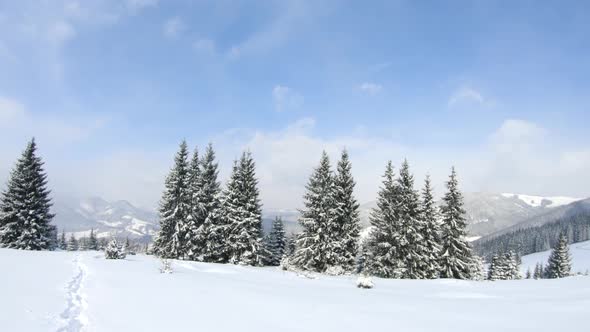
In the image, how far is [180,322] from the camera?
844 cm

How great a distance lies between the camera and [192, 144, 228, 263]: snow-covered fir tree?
37.6m

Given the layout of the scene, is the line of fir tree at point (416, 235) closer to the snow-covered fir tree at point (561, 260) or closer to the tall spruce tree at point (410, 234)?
the tall spruce tree at point (410, 234)

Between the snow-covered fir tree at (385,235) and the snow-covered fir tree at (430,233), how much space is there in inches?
117

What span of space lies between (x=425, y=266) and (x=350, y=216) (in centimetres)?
832

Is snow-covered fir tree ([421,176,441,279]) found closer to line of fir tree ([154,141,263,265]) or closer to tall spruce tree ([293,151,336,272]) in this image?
tall spruce tree ([293,151,336,272])

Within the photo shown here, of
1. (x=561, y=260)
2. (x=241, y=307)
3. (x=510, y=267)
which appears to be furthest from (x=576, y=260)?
(x=241, y=307)

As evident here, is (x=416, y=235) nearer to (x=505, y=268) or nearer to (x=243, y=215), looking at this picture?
(x=243, y=215)

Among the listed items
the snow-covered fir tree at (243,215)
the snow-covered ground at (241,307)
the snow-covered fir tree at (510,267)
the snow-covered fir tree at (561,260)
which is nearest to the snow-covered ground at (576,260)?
the snow-covered fir tree at (561,260)

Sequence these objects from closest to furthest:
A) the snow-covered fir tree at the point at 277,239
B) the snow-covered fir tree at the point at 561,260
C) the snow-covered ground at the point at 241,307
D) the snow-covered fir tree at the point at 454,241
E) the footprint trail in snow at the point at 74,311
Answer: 1. the footprint trail in snow at the point at 74,311
2. the snow-covered ground at the point at 241,307
3. the snow-covered fir tree at the point at 454,241
4. the snow-covered fir tree at the point at 277,239
5. the snow-covered fir tree at the point at 561,260

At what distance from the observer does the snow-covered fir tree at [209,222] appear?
37.6m

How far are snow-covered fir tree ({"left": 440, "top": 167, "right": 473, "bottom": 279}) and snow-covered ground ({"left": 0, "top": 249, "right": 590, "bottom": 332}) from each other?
19907mm

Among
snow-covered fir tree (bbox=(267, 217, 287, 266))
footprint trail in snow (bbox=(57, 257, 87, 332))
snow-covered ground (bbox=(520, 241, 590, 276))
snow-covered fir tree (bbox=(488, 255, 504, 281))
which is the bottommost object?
snow-covered ground (bbox=(520, 241, 590, 276))

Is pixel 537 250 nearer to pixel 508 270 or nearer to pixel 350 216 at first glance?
pixel 508 270

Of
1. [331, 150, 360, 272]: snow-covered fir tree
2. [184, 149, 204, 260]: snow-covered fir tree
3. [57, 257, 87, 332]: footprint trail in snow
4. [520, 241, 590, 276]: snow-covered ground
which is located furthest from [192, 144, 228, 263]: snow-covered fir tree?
[520, 241, 590, 276]: snow-covered ground
